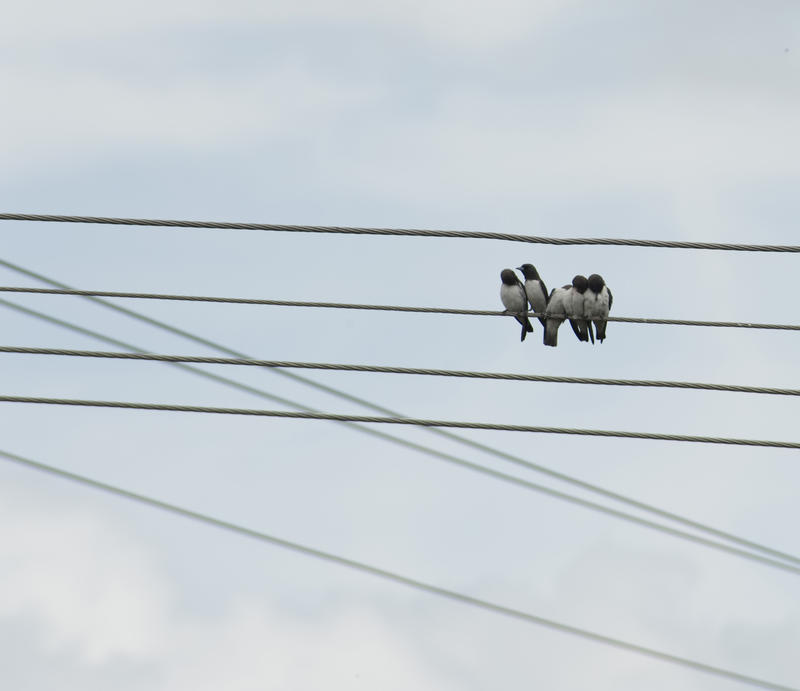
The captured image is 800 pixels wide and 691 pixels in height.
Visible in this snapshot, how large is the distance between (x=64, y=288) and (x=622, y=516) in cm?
539

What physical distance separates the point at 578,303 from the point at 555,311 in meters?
0.51

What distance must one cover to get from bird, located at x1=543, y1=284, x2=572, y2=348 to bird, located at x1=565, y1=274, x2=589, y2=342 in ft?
0.22

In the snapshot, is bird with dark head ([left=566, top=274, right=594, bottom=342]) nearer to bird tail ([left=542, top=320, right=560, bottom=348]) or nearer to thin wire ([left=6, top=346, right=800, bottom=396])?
bird tail ([left=542, top=320, right=560, bottom=348])

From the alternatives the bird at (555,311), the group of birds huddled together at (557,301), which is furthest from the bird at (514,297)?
the bird at (555,311)

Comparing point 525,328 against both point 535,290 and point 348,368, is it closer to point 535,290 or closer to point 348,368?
point 535,290

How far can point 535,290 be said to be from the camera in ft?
58.3

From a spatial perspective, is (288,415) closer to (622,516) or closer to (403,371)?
(403,371)

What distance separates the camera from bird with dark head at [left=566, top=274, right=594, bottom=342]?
661 inches

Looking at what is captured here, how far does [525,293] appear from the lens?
17641 millimetres

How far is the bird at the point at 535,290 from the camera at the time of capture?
17781 millimetres

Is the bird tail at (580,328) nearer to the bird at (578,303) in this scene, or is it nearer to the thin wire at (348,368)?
the bird at (578,303)

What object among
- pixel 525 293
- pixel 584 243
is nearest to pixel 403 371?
pixel 584 243

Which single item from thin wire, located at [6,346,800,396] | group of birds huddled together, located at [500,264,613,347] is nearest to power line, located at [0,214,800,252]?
thin wire, located at [6,346,800,396]

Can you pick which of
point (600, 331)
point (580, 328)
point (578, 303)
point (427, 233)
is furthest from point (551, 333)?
point (427, 233)
